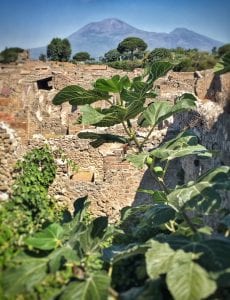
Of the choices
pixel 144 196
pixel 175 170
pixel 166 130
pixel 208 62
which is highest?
pixel 208 62

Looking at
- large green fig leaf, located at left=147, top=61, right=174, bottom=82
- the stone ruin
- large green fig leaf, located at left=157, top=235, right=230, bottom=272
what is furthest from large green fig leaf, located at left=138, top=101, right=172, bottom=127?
the stone ruin

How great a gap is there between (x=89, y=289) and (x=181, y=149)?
3.84 feet

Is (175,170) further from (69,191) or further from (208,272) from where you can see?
(208,272)

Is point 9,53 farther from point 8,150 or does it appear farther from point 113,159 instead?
point 8,150

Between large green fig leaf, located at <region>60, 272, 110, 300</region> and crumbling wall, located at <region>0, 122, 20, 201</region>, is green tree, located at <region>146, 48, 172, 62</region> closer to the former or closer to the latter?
Answer: large green fig leaf, located at <region>60, 272, 110, 300</region>

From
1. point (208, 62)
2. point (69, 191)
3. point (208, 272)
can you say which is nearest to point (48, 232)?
point (208, 272)

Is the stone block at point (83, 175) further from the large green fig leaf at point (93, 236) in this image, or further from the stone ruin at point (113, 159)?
the large green fig leaf at point (93, 236)

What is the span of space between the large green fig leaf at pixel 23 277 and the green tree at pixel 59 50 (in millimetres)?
73956

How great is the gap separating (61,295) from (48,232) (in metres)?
0.34

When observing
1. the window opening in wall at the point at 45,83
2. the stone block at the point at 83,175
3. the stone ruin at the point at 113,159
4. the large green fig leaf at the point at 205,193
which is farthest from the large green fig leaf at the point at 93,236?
the window opening in wall at the point at 45,83

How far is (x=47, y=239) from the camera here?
2025 millimetres

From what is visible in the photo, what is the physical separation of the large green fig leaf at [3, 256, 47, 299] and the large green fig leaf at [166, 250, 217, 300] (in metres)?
0.56

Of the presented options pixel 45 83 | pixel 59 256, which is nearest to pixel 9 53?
pixel 45 83

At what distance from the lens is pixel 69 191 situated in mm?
8789
